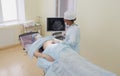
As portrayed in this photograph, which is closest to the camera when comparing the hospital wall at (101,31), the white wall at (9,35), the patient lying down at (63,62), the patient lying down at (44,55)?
the patient lying down at (63,62)

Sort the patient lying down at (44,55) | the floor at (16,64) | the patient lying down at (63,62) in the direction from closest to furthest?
1. the patient lying down at (63,62)
2. the patient lying down at (44,55)
3. the floor at (16,64)

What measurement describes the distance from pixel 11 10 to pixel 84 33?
223 cm

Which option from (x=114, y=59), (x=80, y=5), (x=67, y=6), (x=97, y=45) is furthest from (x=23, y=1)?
(x=114, y=59)

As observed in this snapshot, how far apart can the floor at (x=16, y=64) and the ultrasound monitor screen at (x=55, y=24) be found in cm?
84

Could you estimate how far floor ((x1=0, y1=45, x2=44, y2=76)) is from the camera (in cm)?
316

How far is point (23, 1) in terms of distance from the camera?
4.35 m

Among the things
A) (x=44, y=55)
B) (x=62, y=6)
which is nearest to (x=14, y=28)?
(x=62, y=6)

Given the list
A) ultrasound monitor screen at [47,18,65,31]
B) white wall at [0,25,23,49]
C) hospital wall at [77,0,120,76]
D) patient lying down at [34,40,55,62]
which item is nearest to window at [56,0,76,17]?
hospital wall at [77,0,120,76]

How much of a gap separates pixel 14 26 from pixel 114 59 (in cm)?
260

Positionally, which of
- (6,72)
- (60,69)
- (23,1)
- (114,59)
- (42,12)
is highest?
(23,1)

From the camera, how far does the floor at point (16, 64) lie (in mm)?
3165

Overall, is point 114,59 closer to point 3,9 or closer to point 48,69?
point 48,69

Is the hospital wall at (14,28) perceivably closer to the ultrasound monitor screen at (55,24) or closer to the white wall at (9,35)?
the white wall at (9,35)

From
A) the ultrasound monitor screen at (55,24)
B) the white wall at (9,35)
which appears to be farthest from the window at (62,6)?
the white wall at (9,35)
